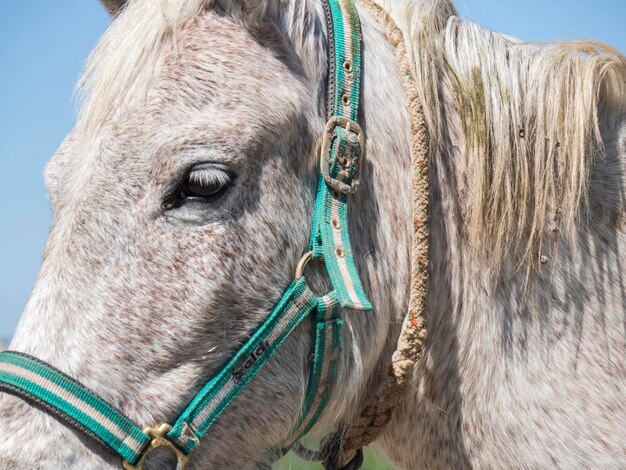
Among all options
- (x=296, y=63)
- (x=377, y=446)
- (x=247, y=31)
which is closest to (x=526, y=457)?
(x=377, y=446)

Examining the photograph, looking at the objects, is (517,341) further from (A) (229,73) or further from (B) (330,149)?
(A) (229,73)

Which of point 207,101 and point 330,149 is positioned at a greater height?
point 207,101

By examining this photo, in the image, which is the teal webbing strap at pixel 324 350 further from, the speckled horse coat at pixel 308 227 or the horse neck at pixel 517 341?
the horse neck at pixel 517 341

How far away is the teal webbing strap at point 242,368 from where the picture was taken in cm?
168

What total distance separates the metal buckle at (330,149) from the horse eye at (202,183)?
0.29 m

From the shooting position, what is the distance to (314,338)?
1.83 metres

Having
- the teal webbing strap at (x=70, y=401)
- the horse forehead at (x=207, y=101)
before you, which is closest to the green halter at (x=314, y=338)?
the teal webbing strap at (x=70, y=401)

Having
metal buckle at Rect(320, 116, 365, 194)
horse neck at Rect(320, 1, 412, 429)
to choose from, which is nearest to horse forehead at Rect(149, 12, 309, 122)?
metal buckle at Rect(320, 116, 365, 194)

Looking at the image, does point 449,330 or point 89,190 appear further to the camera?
point 449,330

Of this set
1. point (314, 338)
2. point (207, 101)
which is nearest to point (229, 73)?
point (207, 101)

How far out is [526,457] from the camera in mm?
1847

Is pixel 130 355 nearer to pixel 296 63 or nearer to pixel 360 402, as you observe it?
pixel 360 402

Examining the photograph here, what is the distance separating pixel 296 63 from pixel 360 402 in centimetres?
98

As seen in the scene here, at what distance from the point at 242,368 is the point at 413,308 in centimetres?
51
